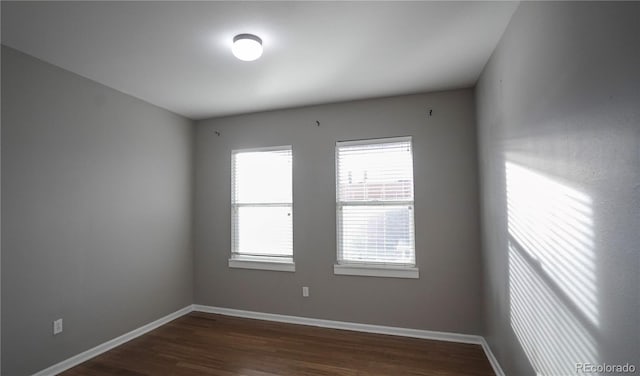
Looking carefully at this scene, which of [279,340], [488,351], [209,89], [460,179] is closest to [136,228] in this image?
[209,89]

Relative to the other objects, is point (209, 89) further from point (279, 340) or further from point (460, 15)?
point (279, 340)

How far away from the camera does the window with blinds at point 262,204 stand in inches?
150

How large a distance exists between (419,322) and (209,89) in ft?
11.3

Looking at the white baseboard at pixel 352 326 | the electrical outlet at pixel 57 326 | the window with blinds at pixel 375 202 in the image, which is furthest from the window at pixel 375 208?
the electrical outlet at pixel 57 326

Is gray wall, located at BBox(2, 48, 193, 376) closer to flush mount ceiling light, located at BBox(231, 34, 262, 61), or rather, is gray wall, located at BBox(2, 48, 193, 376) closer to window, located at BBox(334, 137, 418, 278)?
flush mount ceiling light, located at BBox(231, 34, 262, 61)

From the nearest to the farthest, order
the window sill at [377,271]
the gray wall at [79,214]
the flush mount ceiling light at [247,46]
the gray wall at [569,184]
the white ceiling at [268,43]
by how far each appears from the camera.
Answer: the gray wall at [569,184] < the white ceiling at [268,43] < the flush mount ceiling light at [247,46] < the gray wall at [79,214] < the window sill at [377,271]

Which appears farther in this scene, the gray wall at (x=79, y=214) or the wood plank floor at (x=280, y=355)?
the wood plank floor at (x=280, y=355)

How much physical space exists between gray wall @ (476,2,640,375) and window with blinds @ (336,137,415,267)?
1.08m

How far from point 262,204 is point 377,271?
1.72 meters

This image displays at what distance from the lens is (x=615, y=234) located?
1.06 m

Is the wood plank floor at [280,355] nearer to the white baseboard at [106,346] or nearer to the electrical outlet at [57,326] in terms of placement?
the white baseboard at [106,346]

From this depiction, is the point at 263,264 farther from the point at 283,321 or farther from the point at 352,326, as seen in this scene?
the point at 352,326

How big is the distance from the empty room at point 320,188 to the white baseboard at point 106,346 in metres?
0.02

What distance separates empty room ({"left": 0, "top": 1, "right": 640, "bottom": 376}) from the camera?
51.5 inches
